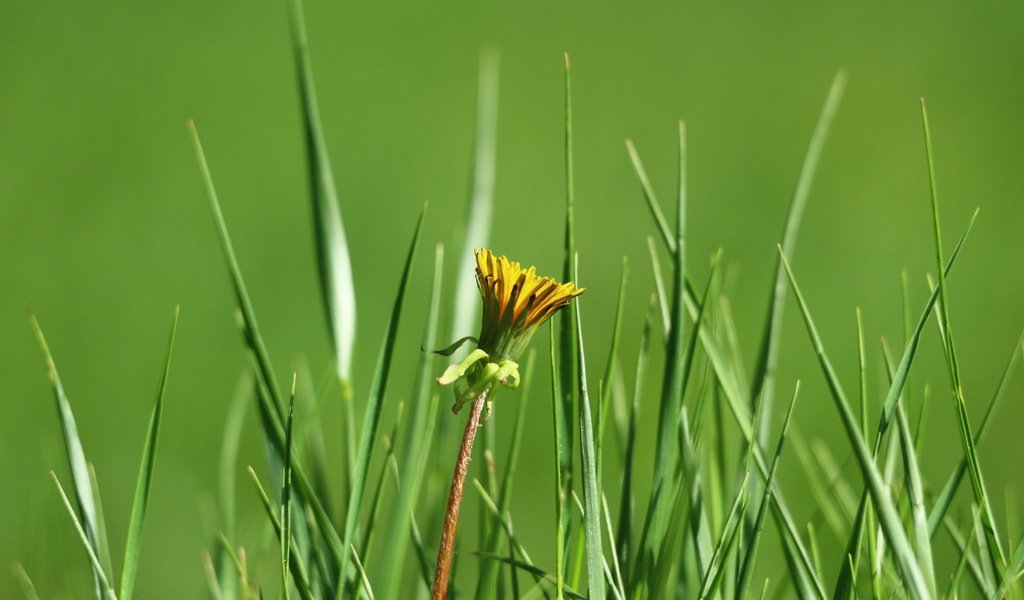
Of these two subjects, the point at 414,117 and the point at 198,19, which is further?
the point at 198,19

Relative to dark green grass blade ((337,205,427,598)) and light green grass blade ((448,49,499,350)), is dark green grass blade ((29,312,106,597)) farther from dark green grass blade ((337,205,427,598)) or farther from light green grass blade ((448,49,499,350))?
light green grass blade ((448,49,499,350))

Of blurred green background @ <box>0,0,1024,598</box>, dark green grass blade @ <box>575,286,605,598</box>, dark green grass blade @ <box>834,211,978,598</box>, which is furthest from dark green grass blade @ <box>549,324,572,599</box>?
blurred green background @ <box>0,0,1024,598</box>

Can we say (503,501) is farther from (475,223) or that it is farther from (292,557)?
(475,223)

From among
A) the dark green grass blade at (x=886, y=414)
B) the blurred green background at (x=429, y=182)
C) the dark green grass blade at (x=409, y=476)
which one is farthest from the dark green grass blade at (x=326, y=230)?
the blurred green background at (x=429, y=182)

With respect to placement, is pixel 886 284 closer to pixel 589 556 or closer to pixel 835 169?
pixel 835 169

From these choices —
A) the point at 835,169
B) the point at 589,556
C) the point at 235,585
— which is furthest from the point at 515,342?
the point at 835,169
